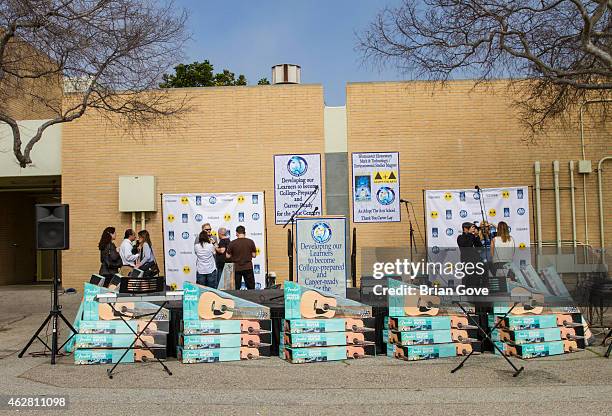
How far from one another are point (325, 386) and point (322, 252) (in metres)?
3.59

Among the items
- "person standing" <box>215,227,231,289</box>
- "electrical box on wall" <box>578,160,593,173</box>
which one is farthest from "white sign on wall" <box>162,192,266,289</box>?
"electrical box on wall" <box>578,160,593,173</box>

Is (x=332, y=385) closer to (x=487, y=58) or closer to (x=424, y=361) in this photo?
(x=424, y=361)

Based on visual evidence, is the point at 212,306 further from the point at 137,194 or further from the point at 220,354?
the point at 137,194

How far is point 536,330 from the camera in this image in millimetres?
9438

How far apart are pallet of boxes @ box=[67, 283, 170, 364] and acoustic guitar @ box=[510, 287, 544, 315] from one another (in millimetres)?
4936

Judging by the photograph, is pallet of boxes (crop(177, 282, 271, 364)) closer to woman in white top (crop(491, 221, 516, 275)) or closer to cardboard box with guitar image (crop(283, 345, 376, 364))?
cardboard box with guitar image (crop(283, 345, 376, 364))

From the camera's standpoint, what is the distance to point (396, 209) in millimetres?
16828

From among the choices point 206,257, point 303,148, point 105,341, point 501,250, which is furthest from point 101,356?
point 303,148

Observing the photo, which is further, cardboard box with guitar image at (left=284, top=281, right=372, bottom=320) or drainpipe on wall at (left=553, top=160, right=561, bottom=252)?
drainpipe on wall at (left=553, top=160, right=561, bottom=252)

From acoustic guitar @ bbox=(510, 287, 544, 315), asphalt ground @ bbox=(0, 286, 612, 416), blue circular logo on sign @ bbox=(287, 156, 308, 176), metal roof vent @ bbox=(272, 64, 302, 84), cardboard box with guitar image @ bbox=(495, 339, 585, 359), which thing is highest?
metal roof vent @ bbox=(272, 64, 302, 84)

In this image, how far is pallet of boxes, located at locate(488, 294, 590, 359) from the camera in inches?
367

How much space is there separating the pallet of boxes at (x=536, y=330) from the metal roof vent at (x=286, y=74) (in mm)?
10520

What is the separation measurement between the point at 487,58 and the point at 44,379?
351 inches

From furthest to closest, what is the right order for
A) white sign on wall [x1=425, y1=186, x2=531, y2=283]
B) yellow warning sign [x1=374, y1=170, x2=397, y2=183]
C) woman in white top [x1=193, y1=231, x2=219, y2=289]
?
1. yellow warning sign [x1=374, y1=170, x2=397, y2=183]
2. white sign on wall [x1=425, y1=186, x2=531, y2=283]
3. woman in white top [x1=193, y1=231, x2=219, y2=289]
